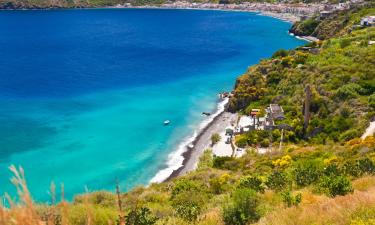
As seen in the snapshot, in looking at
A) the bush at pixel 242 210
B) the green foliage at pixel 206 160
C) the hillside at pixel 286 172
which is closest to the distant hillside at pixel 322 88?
the hillside at pixel 286 172

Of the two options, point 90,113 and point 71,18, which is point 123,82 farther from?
point 71,18

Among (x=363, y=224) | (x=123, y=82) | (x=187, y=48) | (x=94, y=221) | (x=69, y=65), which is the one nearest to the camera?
(x=363, y=224)

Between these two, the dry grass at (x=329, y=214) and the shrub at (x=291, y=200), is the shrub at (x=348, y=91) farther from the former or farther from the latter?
the dry grass at (x=329, y=214)

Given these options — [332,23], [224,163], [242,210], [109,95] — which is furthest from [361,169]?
[332,23]

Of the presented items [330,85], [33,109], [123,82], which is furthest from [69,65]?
[330,85]

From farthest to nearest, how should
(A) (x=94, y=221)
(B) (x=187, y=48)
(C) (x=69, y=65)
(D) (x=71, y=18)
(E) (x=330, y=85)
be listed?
(D) (x=71, y=18)
(B) (x=187, y=48)
(C) (x=69, y=65)
(E) (x=330, y=85)
(A) (x=94, y=221)

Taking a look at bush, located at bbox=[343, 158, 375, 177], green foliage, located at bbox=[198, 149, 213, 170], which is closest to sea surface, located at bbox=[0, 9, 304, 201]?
green foliage, located at bbox=[198, 149, 213, 170]

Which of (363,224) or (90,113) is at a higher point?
(363,224)
